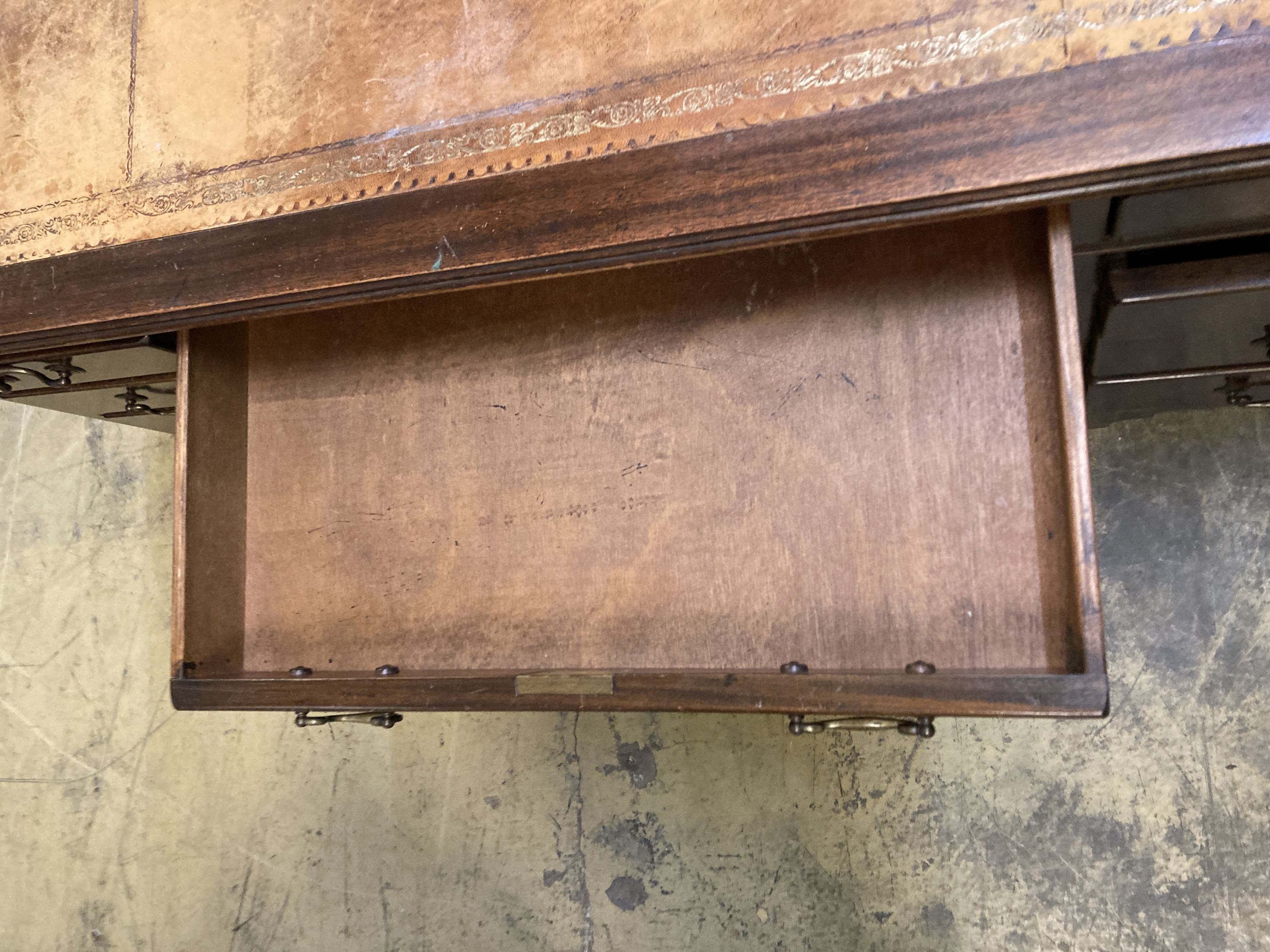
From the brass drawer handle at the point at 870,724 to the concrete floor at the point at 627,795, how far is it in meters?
1.19

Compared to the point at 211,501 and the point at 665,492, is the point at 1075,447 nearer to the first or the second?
the point at 665,492

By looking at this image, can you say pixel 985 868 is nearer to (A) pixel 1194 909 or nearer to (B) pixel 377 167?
(A) pixel 1194 909

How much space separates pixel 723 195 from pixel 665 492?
498 millimetres

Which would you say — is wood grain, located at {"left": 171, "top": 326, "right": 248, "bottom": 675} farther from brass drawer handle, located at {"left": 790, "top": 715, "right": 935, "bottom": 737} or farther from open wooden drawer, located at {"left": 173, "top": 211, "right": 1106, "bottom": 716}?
brass drawer handle, located at {"left": 790, "top": 715, "right": 935, "bottom": 737}

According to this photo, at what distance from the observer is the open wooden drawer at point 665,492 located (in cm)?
111

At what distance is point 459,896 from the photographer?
2.33 m

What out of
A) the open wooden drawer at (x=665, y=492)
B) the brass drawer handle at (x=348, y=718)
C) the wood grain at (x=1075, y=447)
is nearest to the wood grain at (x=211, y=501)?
the open wooden drawer at (x=665, y=492)

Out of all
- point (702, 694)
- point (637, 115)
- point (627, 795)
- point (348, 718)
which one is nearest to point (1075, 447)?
point (702, 694)

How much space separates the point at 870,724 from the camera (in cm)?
102

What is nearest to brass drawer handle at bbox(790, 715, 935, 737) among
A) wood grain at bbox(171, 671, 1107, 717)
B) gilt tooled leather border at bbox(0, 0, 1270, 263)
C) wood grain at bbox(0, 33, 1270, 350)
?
wood grain at bbox(171, 671, 1107, 717)

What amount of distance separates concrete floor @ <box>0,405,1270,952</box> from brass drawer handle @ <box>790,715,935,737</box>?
1.19 meters

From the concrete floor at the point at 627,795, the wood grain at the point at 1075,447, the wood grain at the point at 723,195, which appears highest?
the wood grain at the point at 723,195

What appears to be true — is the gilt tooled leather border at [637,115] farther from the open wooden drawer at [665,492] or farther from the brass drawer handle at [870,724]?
the brass drawer handle at [870,724]

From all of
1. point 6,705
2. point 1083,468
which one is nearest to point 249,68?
point 1083,468
